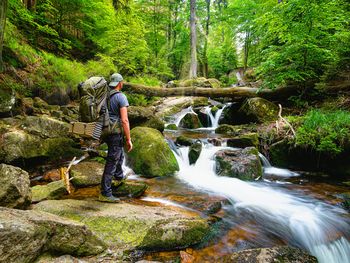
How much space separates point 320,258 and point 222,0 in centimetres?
3266

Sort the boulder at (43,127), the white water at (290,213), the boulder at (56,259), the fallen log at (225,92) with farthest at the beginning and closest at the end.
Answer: the fallen log at (225,92), the boulder at (43,127), the white water at (290,213), the boulder at (56,259)

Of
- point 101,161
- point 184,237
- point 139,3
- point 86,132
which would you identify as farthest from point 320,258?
point 139,3

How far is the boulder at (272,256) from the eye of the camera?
2.91 meters

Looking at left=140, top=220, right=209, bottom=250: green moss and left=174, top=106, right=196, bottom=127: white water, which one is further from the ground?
left=174, top=106, right=196, bottom=127: white water

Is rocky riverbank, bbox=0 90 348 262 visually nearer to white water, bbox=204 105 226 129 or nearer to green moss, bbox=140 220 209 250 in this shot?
green moss, bbox=140 220 209 250

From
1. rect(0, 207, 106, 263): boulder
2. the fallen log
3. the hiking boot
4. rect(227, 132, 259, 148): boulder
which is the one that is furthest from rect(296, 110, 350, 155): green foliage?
rect(0, 207, 106, 263): boulder

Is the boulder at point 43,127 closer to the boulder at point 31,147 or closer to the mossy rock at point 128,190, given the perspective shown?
the boulder at point 31,147

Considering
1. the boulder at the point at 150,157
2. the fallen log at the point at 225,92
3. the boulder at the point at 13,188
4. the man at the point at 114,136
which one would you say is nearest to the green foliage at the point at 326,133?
the fallen log at the point at 225,92

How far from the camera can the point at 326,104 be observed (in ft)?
29.0

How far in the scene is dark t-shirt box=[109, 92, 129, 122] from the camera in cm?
440

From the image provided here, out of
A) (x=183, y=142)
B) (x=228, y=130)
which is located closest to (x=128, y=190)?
(x=183, y=142)

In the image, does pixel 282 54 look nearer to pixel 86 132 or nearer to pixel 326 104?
pixel 326 104

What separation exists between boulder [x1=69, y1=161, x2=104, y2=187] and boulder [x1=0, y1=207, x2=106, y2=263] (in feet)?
8.54

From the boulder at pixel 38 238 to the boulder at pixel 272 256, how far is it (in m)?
1.68
